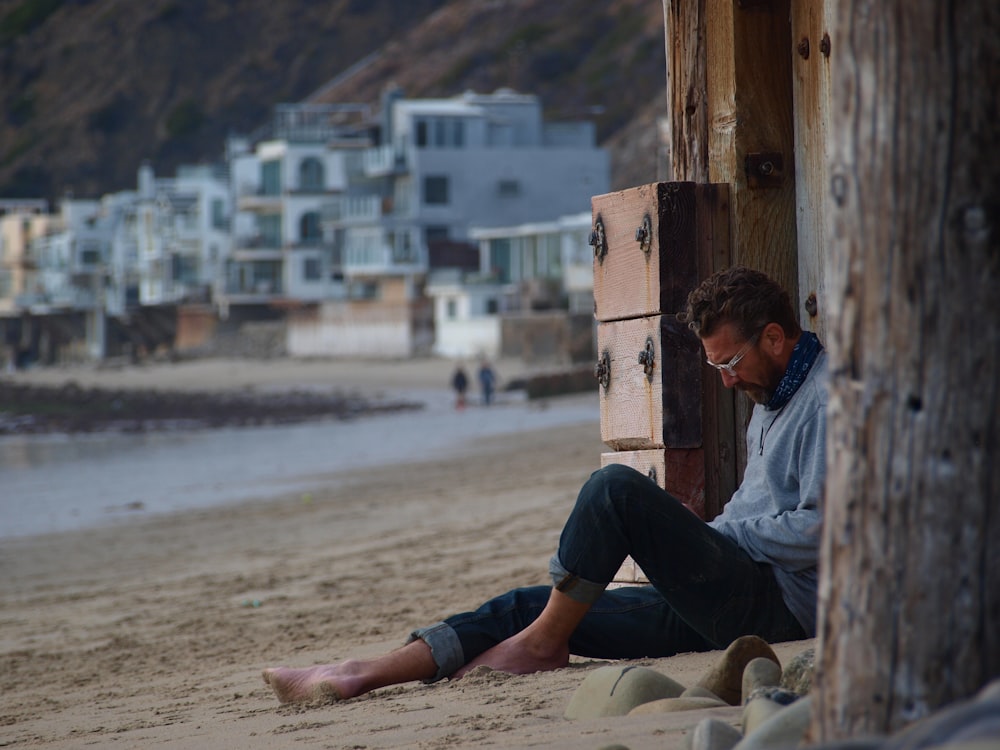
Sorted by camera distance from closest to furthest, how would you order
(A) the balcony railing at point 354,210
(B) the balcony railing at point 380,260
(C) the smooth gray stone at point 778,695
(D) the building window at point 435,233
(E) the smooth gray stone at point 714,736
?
(E) the smooth gray stone at point 714,736, (C) the smooth gray stone at point 778,695, (B) the balcony railing at point 380,260, (D) the building window at point 435,233, (A) the balcony railing at point 354,210

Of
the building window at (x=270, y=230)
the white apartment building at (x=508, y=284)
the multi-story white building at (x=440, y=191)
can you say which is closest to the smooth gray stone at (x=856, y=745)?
the white apartment building at (x=508, y=284)

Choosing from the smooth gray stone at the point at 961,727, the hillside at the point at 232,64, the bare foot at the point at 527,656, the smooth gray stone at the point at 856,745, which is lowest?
the bare foot at the point at 527,656

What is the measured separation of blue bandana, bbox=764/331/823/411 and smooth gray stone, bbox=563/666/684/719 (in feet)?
2.79

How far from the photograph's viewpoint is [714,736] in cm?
249

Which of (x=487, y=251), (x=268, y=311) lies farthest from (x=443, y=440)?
(x=268, y=311)

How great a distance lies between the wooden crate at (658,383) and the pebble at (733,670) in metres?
1.13

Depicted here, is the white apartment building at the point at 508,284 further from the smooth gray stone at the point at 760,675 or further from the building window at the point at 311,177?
the smooth gray stone at the point at 760,675

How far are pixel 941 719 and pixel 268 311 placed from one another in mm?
63568

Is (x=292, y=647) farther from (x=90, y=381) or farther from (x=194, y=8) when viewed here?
(x=194, y=8)

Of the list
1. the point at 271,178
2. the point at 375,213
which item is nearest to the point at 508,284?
the point at 375,213

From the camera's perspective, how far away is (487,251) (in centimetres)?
4956

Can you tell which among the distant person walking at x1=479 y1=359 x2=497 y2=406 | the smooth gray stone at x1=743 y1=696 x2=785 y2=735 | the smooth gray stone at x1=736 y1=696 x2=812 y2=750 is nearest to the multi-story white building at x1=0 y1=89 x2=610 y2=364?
the distant person walking at x1=479 y1=359 x2=497 y2=406

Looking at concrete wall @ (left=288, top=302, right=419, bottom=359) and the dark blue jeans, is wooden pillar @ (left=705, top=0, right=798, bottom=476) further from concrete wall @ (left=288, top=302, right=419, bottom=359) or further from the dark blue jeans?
concrete wall @ (left=288, top=302, right=419, bottom=359)

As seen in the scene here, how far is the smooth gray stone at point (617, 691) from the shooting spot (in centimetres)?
317
